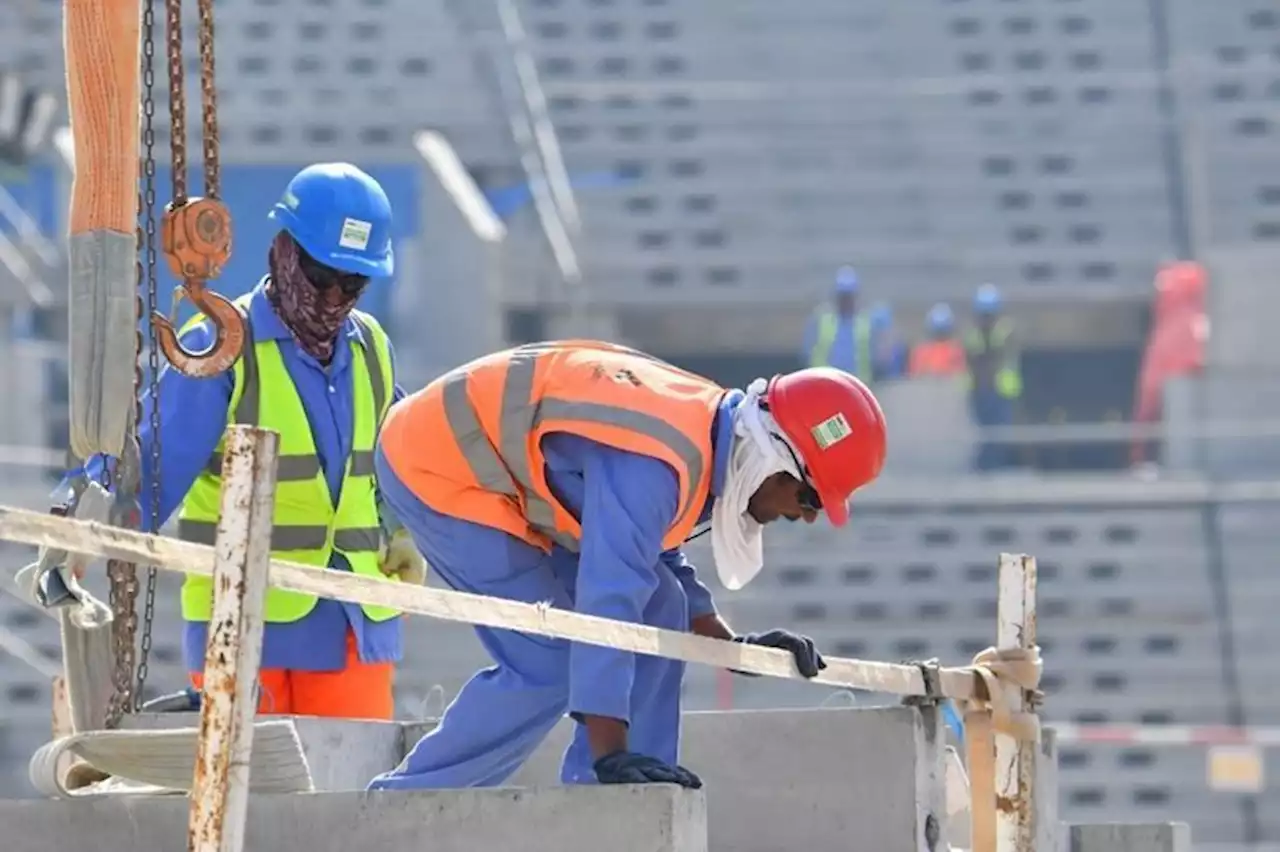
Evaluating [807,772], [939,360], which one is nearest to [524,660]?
[807,772]

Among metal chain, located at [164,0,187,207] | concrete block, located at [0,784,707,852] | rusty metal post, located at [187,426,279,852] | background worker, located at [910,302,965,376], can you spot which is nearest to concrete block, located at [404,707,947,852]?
concrete block, located at [0,784,707,852]

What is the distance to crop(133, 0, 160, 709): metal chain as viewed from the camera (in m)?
5.36

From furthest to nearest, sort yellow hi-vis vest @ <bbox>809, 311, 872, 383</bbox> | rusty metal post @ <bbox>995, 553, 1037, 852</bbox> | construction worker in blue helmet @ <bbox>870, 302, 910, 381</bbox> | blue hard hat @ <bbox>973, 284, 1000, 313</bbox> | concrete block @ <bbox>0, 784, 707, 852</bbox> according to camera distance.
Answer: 1. blue hard hat @ <bbox>973, 284, 1000, 313</bbox>
2. construction worker in blue helmet @ <bbox>870, 302, 910, 381</bbox>
3. yellow hi-vis vest @ <bbox>809, 311, 872, 383</bbox>
4. rusty metal post @ <bbox>995, 553, 1037, 852</bbox>
5. concrete block @ <bbox>0, 784, 707, 852</bbox>

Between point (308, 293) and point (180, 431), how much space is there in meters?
0.42

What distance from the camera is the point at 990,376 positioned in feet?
53.4

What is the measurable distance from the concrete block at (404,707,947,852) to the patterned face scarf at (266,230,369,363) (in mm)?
1194

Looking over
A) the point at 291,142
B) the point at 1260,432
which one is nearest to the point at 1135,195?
the point at 1260,432

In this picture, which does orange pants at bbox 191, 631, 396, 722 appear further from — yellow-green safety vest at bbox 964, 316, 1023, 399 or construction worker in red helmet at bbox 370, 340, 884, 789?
yellow-green safety vest at bbox 964, 316, 1023, 399

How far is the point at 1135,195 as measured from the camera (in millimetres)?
19141

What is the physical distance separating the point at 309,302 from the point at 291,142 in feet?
42.4

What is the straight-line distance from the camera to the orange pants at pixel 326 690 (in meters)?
6.14

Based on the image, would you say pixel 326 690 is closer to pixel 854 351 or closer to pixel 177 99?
pixel 177 99

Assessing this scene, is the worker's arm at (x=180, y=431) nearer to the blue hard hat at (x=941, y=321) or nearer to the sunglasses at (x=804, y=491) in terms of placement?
the sunglasses at (x=804, y=491)

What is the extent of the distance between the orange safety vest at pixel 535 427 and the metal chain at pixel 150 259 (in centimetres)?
59
